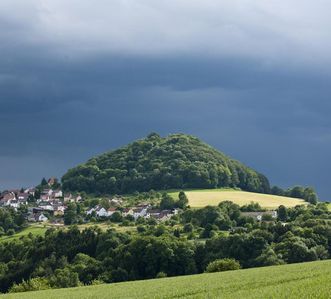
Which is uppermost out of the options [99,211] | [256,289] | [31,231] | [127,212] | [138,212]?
[256,289]

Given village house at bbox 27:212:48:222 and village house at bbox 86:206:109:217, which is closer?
village house at bbox 86:206:109:217

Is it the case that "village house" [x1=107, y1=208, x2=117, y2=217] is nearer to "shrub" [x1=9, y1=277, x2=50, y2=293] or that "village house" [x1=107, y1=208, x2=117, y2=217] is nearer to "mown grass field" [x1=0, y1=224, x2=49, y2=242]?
"mown grass field" [x1=0, y1=224, x2=49, y2=242]

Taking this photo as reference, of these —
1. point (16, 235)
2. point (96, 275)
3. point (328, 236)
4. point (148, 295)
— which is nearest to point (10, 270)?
point (96, 275)

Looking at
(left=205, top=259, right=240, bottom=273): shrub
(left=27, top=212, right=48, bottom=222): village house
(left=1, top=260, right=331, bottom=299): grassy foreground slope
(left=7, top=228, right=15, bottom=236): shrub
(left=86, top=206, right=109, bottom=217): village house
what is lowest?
(left=7, top=228, right=15, bottom=236): shrub

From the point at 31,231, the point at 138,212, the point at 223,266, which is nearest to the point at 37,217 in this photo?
the point at 31,231

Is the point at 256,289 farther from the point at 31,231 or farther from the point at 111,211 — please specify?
the point at 111,211

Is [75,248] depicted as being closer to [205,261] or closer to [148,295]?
[205,261]

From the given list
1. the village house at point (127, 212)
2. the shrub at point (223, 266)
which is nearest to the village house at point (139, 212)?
the village house at point (127, 212)

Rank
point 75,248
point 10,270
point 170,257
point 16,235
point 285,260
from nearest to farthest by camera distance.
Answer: point 285,260 → point 170,257 → point 10,270 → point 75,248 → point 16,235

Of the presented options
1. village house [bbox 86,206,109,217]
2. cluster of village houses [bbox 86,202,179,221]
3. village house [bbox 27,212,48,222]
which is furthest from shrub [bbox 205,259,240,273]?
village house [bbox 27,212,48,222]

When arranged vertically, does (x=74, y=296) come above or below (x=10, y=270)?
above

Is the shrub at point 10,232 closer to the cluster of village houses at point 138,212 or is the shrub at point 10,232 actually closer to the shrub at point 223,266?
the cluster of village houses at point 138,212

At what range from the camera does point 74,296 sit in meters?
44.4

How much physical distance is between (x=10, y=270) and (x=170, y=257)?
35.1 metres
